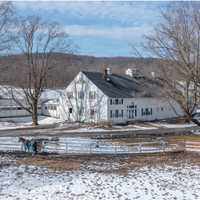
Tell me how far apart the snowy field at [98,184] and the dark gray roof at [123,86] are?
45.3 metres

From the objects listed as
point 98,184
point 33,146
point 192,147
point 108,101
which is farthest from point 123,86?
point 98,184

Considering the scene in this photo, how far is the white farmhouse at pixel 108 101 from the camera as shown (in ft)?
237

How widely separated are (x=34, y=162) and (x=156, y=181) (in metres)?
8.59

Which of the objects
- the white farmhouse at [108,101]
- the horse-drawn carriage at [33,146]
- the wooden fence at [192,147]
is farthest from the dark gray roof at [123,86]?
the horse-drawn carriage at [33,146]

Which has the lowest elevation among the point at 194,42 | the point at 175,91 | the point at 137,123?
the point at 137,123

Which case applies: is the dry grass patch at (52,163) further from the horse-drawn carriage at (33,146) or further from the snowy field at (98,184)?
the horse-drawn carriage at (33,146)

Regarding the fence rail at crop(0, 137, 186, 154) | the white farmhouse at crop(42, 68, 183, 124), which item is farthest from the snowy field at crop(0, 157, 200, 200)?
the white farmhouse at crop(42, 68, 183, 124)

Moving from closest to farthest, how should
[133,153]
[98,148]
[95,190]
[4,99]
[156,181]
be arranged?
1. [95,190]
2. [156,181]
3. [133,153]
4. [98,148]
5. [4,99]

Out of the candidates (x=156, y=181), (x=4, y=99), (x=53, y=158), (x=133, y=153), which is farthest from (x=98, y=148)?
(x=4, y=99)

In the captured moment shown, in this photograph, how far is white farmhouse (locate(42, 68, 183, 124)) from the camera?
72.4 m

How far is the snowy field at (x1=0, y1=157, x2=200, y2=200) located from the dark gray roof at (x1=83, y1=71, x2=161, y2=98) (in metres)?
45.3

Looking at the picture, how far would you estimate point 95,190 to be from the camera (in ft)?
71.1

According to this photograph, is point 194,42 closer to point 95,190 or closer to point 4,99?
point 95,190

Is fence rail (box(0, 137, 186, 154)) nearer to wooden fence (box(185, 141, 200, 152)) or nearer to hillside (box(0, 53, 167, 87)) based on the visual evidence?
wooden fence (box(185, 141, 200, 152))
